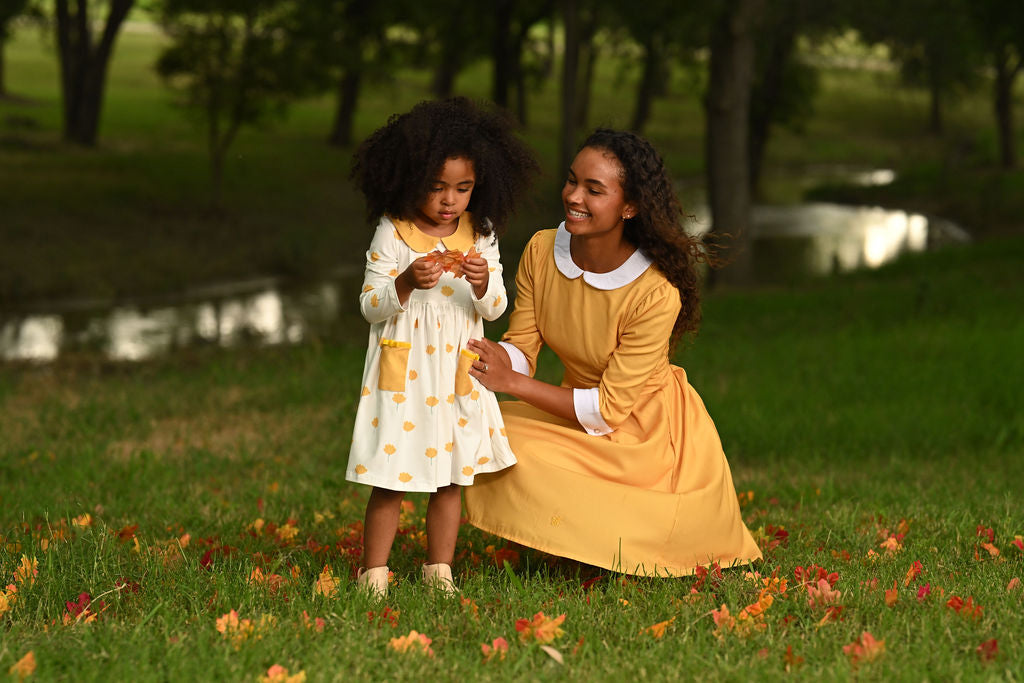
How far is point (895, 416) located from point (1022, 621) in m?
4.86

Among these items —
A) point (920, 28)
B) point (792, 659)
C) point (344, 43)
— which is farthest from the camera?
point (344, 43)

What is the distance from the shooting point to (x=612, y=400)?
4.44 meters

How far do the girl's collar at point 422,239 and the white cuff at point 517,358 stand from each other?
19.2 inches

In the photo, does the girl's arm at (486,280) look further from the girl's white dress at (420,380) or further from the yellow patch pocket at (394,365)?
the yellow patch pocket at (394,365)

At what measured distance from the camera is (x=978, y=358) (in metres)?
9.84

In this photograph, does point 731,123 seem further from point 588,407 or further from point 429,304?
point 429,304

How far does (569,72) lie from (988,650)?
67.9 ft

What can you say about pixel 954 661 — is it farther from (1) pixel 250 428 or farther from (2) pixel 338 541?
(1) pixel 250 428

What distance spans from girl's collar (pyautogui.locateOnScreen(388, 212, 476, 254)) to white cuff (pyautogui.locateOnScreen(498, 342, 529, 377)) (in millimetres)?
A: 487

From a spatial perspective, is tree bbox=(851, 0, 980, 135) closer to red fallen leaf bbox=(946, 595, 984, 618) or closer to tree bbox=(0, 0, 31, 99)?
red fallen leaf bbox=(946, 595, 984, 618)

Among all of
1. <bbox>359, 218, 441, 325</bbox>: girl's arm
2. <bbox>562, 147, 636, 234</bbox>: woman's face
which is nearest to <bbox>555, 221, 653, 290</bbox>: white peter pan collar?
<bbox>562, 147, 636, 234</bbox>: woman's face

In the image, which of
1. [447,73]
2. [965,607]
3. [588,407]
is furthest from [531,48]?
[965,607]

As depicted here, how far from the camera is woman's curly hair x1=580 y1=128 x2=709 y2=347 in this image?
437 centimetres

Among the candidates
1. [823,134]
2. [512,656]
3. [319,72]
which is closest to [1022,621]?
[512,656]
